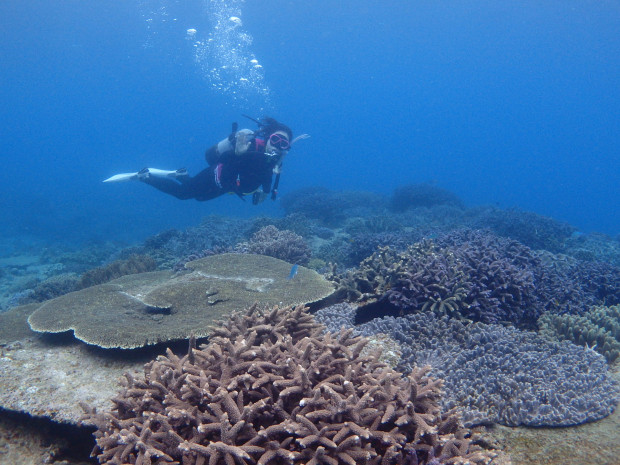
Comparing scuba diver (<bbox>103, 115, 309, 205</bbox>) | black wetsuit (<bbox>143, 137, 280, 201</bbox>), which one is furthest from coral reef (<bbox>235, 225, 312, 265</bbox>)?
black wetsuit (<bbox>143, 137, 280, 201</bbox>)

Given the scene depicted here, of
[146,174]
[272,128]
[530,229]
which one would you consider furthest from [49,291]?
[530,229]

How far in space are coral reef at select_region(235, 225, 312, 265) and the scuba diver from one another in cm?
138

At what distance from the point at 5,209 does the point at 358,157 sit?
4778 inches

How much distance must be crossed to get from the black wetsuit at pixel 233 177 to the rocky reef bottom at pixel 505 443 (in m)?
8.04

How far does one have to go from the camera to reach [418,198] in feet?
70.6

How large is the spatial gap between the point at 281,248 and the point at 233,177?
3.49 metres

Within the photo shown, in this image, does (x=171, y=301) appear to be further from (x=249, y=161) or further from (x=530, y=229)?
(x=530, y=229)

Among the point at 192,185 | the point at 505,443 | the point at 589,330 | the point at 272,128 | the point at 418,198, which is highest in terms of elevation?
the point at 418,198

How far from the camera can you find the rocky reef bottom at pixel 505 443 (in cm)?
276

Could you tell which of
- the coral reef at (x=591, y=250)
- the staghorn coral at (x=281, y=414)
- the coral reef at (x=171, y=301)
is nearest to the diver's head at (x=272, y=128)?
the coral reef at (x=171, y=301)

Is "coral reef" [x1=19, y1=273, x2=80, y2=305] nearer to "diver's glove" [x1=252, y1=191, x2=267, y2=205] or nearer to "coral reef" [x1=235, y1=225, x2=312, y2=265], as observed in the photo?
"coral reef" [x1=235, y1=225, x2=312, y2=265]

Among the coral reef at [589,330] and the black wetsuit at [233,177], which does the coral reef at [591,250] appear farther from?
the black wetsuit at [233,177]

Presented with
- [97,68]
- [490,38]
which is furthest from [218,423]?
[97,68]

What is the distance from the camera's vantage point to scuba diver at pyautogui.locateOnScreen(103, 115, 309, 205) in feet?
33.4
